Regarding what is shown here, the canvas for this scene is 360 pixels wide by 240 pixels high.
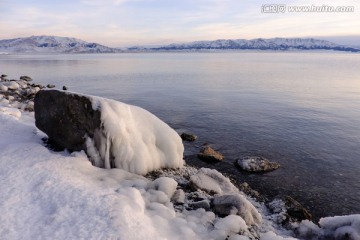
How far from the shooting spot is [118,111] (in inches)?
460

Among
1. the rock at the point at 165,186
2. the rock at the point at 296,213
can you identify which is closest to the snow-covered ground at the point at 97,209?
the rock at the point at 165,186

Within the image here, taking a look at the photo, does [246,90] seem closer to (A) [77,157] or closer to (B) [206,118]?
(B) [206,118]

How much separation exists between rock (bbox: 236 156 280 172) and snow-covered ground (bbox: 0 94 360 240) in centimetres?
348

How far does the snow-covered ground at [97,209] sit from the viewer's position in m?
6.75

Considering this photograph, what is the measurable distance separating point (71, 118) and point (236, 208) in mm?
6544

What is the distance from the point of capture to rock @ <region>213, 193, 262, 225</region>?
9.14 metres

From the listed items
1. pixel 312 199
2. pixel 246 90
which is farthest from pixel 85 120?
pixel 246 90

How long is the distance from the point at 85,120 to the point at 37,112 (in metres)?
2.36

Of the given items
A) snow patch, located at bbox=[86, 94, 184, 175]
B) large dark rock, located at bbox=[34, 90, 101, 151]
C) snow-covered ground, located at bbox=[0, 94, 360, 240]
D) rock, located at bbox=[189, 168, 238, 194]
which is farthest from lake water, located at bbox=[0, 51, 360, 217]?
large dark rock, located at bbox=[34, 90, 101, 151]

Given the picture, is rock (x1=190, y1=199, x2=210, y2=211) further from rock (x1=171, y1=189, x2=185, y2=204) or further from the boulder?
the boulder

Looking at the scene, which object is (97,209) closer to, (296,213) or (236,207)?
(236,207)

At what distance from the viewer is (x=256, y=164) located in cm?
1499

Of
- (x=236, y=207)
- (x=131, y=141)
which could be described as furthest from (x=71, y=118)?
(x=236, y=207)

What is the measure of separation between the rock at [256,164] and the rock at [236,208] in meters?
5.24
